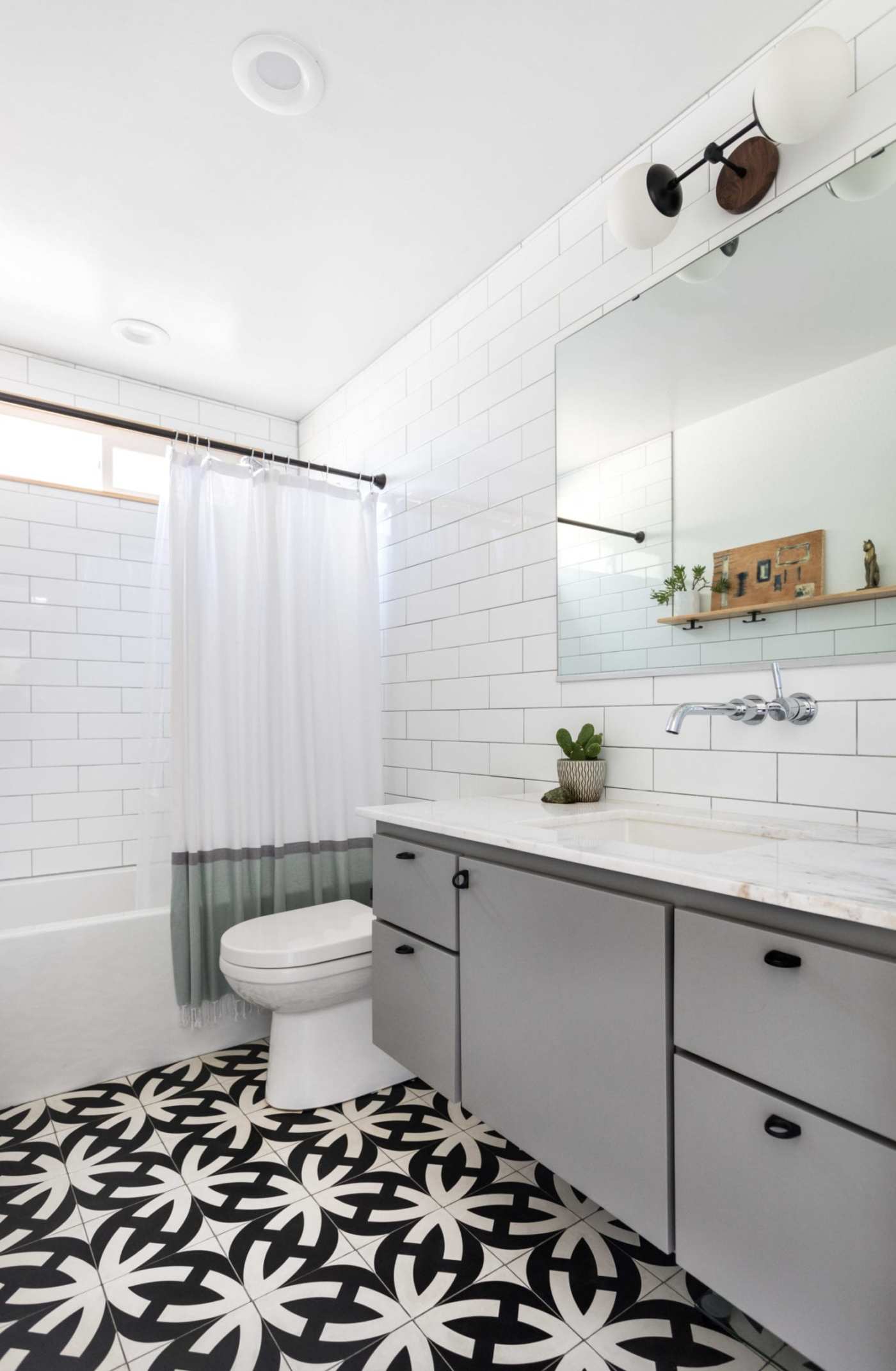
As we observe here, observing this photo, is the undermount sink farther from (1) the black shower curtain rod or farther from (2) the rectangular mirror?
(1) the black shower curtain rod

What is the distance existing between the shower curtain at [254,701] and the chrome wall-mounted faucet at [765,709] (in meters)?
1.49

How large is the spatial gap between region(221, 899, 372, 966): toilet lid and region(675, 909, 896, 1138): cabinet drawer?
1.19 metres

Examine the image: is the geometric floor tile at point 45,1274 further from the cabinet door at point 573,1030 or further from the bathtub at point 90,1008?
the cabinet door at point 573,1030

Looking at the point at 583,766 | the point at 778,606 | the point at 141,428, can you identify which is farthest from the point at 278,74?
the point at 583,766

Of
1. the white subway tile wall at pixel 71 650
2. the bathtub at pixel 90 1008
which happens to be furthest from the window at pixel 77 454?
the bathtub at pixel 90 1008

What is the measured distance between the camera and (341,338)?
2857 mm

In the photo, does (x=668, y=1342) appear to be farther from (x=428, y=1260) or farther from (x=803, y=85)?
(x=803, y=85)

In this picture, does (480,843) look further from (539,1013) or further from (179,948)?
(179,948)

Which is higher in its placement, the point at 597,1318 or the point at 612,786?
the point at 612,786

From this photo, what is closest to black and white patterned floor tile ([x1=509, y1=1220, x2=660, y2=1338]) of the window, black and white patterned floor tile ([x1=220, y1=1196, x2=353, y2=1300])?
black and white patterned floor tile ([x1=220, y1=1196, x2=353, y2=1300])

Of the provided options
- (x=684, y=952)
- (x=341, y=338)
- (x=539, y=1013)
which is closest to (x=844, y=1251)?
(x=684, y=952)

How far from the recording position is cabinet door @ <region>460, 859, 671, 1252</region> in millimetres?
1160

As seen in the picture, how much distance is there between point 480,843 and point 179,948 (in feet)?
4.38

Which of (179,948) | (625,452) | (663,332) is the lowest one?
(179,948)
